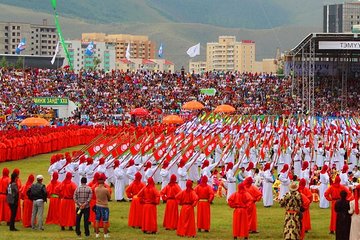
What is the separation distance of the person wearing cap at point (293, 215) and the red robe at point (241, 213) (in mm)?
1267

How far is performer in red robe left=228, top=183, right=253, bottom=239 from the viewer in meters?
21.6

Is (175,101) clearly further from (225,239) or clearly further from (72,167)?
(225,239)

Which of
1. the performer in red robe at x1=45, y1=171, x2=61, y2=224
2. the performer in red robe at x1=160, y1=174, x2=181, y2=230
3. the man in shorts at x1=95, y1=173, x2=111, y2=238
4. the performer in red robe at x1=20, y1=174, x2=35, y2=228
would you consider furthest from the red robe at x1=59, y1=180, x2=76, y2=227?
the performer in red robe at x1=160, y1=174, x2=181, y2=230

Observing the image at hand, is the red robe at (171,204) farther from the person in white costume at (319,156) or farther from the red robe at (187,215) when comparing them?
the person in white costume at (319,156)

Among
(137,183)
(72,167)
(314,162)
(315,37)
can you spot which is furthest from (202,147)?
(315,37)

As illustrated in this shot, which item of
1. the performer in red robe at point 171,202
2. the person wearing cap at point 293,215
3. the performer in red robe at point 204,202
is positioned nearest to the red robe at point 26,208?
the performer in red robe at point 171,202

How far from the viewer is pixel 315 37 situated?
59469 mm

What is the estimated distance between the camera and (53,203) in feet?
77.1

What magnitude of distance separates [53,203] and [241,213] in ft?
15.2

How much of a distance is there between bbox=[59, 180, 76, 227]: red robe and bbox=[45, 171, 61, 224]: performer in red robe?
206mm

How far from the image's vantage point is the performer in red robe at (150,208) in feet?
73.7

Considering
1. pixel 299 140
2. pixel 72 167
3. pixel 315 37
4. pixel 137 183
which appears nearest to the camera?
pixel 137 183

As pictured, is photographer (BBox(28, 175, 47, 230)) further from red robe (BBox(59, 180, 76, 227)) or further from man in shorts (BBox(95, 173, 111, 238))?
man in shorts (BBox(95, 173, 111, 238))

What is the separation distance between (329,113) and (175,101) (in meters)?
11.2
